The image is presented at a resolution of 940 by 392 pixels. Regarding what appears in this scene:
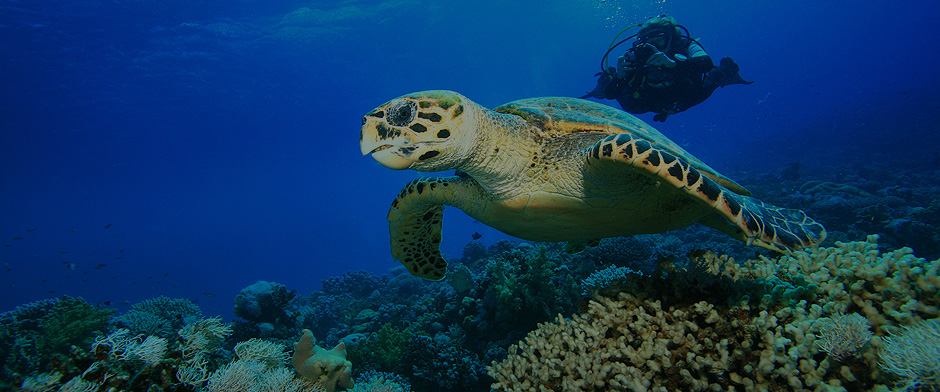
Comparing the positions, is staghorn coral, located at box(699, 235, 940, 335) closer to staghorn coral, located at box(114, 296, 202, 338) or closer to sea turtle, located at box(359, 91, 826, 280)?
sea turtle, located at box(359, 91, 826, 280)

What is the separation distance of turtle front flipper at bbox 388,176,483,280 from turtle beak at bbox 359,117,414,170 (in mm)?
1035

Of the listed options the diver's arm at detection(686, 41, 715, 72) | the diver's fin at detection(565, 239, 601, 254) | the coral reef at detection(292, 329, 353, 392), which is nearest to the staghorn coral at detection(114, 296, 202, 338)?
the coral reef at detection(292, 329, 353, 392)

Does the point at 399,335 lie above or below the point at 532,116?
below

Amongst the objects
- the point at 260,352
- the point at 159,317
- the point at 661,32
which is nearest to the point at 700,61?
the point at 661,32

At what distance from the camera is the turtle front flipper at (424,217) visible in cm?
339

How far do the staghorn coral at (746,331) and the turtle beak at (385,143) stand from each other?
1.54 m

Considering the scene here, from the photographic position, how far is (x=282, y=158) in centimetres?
7088

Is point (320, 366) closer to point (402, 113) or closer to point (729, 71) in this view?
point (402, 113)

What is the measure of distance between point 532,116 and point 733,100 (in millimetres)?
145894

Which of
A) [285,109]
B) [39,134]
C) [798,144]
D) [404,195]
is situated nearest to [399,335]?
[404,195]

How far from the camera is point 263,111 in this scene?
46500 mm

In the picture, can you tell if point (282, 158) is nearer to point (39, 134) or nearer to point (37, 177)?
point (37, 177)

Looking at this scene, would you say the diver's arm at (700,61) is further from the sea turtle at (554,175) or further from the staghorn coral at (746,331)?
the staghorn coral at (746,331)

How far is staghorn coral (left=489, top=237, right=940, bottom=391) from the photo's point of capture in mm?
1690
